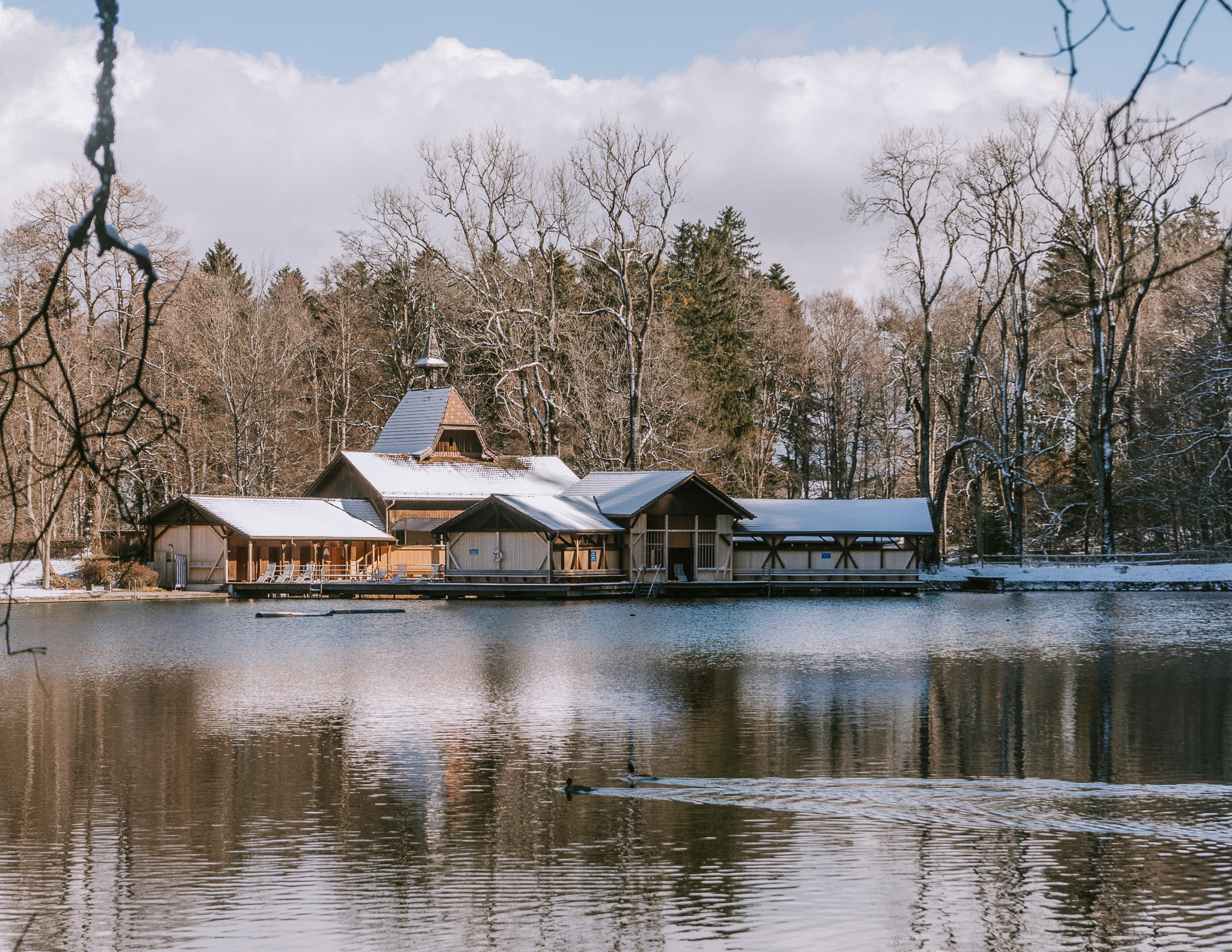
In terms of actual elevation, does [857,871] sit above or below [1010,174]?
below

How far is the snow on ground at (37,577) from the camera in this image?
1750 inches

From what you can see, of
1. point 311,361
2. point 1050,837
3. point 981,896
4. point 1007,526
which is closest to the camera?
point 981,896

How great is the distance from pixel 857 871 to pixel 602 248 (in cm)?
5555

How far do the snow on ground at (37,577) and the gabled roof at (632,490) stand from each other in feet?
68.9

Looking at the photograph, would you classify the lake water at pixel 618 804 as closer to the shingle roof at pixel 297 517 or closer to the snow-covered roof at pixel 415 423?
the shingle roof at pixel 297 517

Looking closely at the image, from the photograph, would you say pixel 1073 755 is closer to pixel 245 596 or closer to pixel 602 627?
pixel 602 627

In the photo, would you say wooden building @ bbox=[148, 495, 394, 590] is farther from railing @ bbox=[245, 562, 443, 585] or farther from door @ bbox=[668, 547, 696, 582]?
door @ bbox=[668, 547, 696, 582]

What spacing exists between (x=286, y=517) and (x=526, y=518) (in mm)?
10620

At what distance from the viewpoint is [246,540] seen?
50.1m

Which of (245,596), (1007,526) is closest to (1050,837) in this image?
(245,596)

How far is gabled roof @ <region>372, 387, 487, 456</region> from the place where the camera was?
5856cm

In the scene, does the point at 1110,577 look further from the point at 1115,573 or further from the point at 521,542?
the point at 521,542

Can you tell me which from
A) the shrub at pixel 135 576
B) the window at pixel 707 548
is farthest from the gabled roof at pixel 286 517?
the window at pixel 707 548

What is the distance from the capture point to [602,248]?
63.8 m
